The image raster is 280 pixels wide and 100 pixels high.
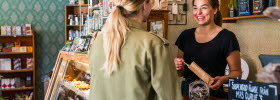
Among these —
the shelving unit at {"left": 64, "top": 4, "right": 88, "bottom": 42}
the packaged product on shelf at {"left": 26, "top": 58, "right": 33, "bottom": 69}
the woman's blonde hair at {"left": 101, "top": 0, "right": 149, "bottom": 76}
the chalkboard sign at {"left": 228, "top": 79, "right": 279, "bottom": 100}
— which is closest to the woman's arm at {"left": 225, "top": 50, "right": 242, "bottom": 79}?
the chalkboard sign at {"left": 228, "top": 79, "right": 279, "bottom": 100}

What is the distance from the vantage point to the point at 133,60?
1658 millimetres

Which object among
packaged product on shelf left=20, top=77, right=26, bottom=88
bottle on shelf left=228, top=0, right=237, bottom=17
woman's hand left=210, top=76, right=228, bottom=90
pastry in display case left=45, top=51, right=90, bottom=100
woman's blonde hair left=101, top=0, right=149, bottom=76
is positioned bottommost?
packaged product on shelf left=20, top=77, right=26, bottom=88

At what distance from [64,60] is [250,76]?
2.46 m

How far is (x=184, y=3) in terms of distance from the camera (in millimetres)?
4094

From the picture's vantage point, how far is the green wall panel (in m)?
Answer: 7.95

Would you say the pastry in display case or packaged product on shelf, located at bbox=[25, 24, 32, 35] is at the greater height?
packaged product on shelf, located at bbox=[25, 24, 32, 35]

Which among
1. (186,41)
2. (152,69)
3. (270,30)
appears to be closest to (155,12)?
(186,41)

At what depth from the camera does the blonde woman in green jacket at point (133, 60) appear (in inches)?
65.3

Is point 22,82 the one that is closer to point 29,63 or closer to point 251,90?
point 29,63

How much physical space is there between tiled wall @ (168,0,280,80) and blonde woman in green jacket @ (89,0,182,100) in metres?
2.17

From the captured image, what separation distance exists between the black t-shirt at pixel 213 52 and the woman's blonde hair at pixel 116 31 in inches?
37.5

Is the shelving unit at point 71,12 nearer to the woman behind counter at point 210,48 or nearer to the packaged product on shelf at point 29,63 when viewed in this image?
the packaged product on shelf at point 29,63

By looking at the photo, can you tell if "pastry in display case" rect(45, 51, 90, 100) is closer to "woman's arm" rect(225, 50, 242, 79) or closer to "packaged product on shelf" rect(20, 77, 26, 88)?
"woman's arm" rect(225, 50, 242, 79)

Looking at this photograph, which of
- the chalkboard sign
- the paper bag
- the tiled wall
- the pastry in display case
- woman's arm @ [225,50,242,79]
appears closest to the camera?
the chalkboard sign
